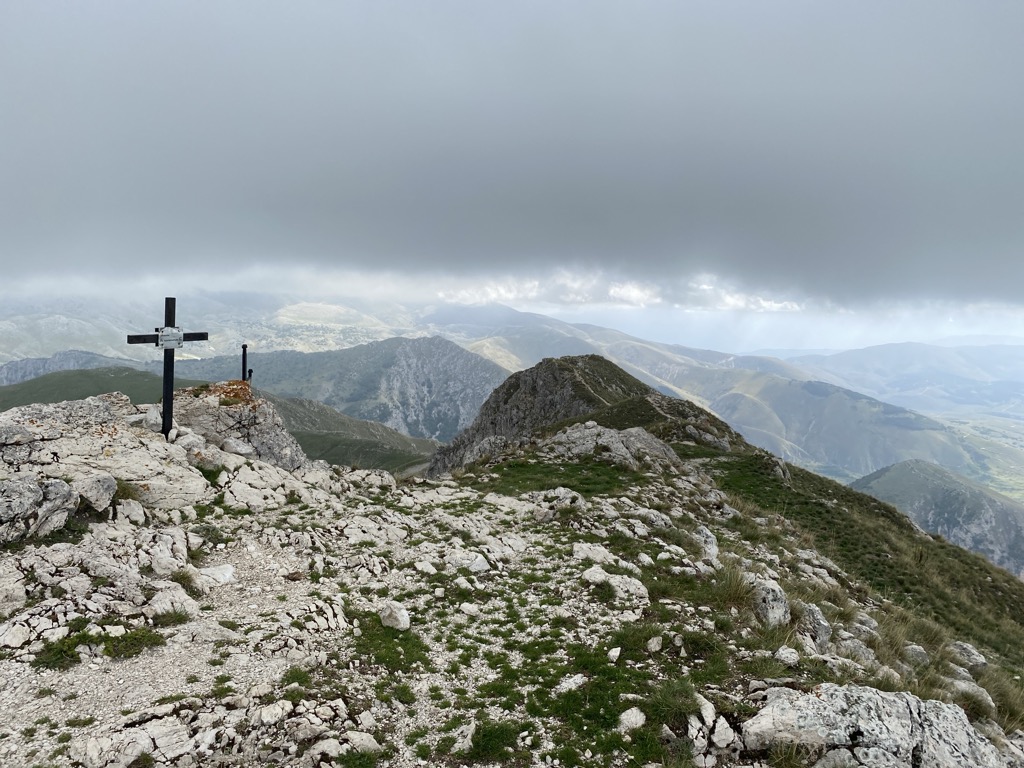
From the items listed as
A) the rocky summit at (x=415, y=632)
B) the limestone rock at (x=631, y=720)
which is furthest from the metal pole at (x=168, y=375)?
the limestone rock at (x=631, y=720)

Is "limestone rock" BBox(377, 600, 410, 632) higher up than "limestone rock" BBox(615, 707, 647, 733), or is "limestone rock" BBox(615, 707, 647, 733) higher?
"limestone rock" BBox(615, 707, 647, 733)

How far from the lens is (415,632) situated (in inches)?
478

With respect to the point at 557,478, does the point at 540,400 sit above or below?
below

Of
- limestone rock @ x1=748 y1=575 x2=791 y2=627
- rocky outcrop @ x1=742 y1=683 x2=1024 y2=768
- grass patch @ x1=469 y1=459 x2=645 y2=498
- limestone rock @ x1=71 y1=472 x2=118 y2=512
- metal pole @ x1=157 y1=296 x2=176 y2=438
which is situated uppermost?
metal pole @ x1=157 y1=296 x2=176 y2=438

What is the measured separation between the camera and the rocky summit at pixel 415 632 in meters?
8.02

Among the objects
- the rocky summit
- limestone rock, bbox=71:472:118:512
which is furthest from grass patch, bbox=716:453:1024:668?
limestone rock, bbox=71:472:118:512

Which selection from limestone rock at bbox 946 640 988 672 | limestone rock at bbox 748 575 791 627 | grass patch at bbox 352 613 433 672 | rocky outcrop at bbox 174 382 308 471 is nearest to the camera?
grass patch at bbox 352 613 433 672

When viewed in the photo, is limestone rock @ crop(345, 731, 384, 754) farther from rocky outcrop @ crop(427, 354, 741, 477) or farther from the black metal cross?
rocky outcrop @ crop(427, 354, 741, 477)

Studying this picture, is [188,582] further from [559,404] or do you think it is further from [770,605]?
[559,404]

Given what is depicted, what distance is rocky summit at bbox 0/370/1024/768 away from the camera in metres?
8.02

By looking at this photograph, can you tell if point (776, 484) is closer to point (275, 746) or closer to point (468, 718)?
point (468, 718)

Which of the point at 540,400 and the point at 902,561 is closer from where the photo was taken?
the point at 902,561

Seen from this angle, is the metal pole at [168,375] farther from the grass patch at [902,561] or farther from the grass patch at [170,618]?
the grass patch at [902,561]

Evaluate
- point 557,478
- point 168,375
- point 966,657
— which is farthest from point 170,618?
point 966,657
